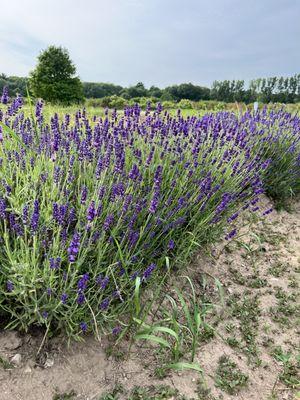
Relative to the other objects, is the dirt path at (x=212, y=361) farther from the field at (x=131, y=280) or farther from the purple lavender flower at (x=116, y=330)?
the purple lavender flower at (x=116, y=330)

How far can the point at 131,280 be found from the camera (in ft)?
6.60

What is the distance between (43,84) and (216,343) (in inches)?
1165

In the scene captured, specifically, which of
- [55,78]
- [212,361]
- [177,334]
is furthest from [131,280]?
[55,78]

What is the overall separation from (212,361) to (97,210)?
113 centimetres

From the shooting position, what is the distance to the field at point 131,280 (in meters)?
1.74

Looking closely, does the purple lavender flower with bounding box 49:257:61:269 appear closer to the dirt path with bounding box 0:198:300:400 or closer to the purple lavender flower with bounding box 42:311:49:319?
the purple lavender flower with bounding box 42:311:49:319

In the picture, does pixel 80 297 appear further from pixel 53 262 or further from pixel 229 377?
pixel 229 377

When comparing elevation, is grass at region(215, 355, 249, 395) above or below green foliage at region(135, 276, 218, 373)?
below

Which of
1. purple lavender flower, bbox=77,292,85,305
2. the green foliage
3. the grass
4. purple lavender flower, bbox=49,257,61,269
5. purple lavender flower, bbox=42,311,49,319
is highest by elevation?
purple lavender flower, bbox=49,257,61,269

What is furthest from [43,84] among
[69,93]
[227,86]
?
[227,86]

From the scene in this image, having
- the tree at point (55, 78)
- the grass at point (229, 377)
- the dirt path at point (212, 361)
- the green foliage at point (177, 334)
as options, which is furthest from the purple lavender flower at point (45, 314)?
the tree at point (55, 78)

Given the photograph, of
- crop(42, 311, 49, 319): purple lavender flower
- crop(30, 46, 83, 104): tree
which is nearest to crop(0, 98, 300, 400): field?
crop(42, 311, 49, 319): purple lavender flower

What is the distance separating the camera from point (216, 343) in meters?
2.19

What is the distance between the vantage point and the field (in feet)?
5.71
